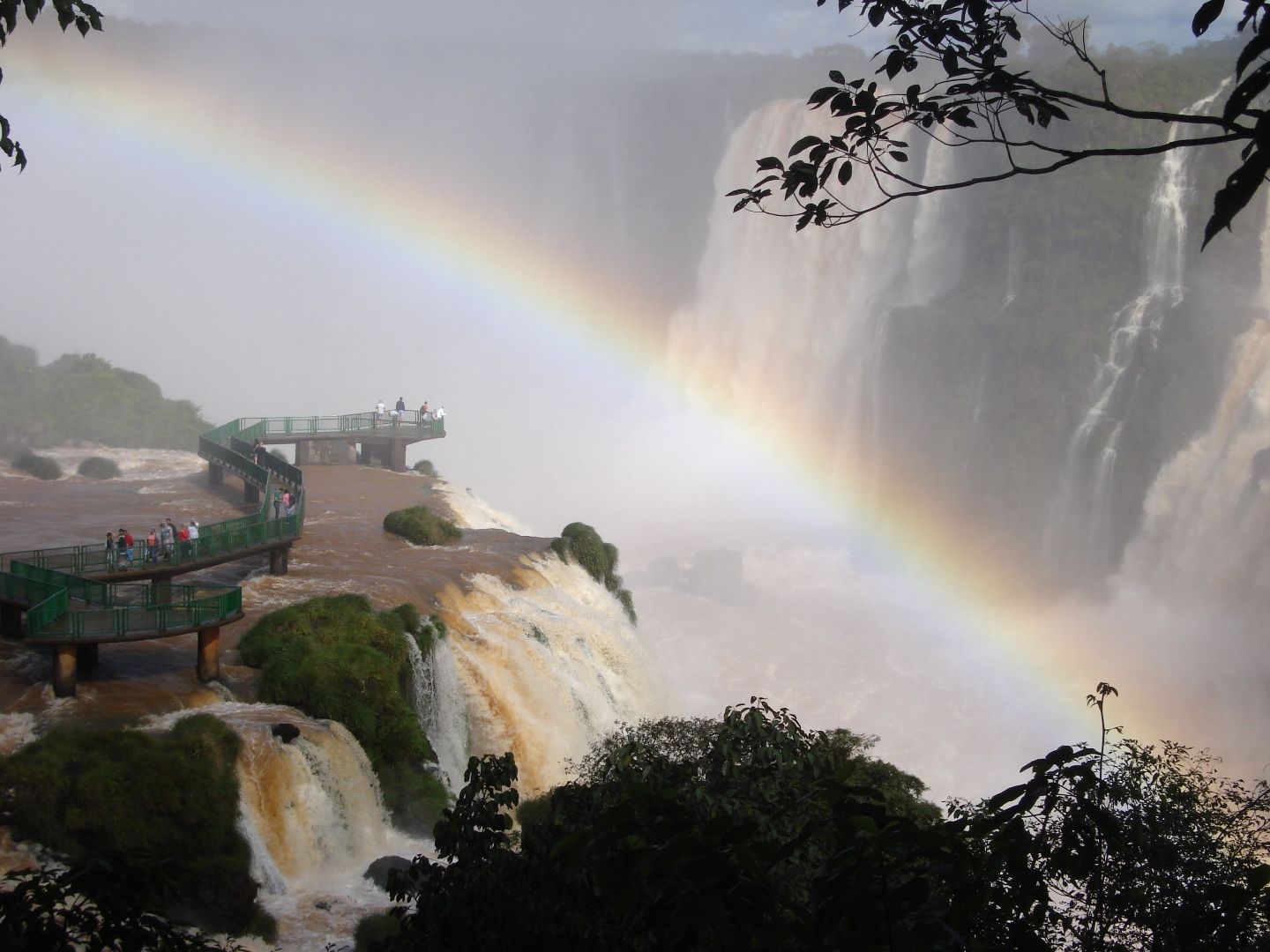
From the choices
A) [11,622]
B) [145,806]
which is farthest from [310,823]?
[11,622]

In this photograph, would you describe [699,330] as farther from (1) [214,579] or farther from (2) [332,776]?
(2) [332,776]

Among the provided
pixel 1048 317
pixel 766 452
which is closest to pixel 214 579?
pixel 1048 317

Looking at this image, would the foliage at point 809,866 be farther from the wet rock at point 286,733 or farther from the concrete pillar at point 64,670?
the concrete pillar at point 64,670

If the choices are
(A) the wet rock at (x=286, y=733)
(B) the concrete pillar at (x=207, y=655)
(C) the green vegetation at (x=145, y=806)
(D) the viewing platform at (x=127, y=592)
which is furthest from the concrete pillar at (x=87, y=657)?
(A) the wet rock at (x=286, y=733)

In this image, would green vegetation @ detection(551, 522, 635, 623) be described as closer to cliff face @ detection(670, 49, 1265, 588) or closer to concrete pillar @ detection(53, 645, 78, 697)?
concrete pillar @ detection(53, 645, 78, 697)

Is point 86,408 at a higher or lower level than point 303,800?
higher

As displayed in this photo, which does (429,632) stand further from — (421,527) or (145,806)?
(421,527)

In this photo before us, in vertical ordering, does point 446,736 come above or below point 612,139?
below
